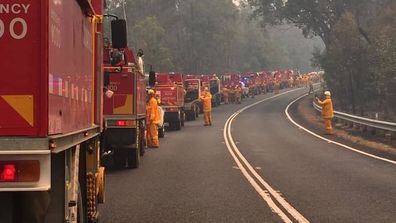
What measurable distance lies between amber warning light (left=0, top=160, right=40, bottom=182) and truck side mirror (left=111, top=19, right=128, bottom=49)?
3.88 metres

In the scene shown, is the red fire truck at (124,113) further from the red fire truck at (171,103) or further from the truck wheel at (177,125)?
the truck wheel at (177,125)

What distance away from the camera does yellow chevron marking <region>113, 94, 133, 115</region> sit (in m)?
14.0

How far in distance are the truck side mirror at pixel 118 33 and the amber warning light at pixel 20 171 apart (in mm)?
3876

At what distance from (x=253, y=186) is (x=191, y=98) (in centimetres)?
2609

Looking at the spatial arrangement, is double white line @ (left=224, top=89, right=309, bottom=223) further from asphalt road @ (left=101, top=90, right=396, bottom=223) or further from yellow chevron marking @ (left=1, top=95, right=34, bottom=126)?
yellow chevron marking @ (left=1, top=95, right=34, bottom=126)

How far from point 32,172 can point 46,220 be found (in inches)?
28.0

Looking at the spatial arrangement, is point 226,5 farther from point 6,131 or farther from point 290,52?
point 6,131

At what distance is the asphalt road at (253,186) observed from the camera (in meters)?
8.45

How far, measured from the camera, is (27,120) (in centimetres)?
393

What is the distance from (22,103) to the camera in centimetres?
396

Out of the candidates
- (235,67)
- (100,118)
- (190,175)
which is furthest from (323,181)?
(235,67)

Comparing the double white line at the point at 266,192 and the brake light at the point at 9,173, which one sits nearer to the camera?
the brake light at the point at 9,173

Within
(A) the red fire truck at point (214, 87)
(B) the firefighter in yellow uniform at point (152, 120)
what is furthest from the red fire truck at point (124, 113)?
(A) the red fire truck at point (214, 87)

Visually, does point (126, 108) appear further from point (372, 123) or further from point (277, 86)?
point (277, 86)
